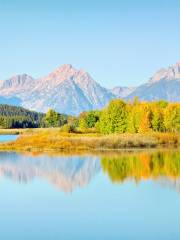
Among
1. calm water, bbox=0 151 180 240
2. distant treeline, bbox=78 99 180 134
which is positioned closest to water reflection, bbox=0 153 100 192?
calm water, bbox=0 151 180 240

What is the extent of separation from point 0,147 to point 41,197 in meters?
52.8

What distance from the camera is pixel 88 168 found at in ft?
184

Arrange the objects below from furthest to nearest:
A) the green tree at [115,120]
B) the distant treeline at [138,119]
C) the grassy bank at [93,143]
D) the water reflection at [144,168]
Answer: the green tree at [115,120]
the distant treeline at [138,119]
the grassy bank at [93,143]
the water reflection at [144,168]

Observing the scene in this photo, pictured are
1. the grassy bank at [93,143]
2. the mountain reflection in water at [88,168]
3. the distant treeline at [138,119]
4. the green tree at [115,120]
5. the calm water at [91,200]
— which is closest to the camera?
the calm water at [91,200]

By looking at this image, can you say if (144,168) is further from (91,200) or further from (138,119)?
(138,119)

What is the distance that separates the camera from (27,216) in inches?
1218

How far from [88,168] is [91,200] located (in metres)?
20.4

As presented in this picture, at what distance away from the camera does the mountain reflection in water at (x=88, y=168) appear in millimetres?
45969

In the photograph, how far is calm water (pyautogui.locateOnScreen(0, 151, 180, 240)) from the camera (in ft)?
89.7

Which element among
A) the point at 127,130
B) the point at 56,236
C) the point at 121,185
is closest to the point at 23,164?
the point at 121,185

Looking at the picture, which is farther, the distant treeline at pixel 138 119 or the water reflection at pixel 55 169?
the distant treeline at pixel 138 119

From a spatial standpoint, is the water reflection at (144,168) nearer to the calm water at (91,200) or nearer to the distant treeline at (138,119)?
the calm water at (91,200)

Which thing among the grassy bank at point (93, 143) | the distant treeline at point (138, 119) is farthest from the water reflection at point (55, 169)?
the distant treeline at point (138, 119)

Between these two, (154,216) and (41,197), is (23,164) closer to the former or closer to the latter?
(41,197)
